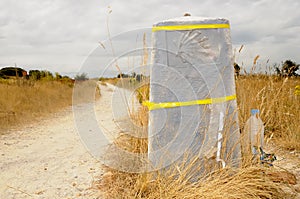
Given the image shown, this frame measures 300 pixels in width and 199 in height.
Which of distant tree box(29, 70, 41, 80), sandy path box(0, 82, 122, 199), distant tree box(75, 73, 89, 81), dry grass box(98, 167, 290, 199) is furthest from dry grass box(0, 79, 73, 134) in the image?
dry grass box(98, 167, 290, 199)

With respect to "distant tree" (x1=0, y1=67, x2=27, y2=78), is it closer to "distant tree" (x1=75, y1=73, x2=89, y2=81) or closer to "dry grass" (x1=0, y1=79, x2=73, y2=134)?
"dry grass" (x1=0, y1=79, x2=73, y2=134)

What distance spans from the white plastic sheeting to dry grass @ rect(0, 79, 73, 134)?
3.95m

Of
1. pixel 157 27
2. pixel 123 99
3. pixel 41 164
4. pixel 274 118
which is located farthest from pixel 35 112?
pixel 157 27

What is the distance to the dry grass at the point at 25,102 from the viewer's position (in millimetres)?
6430

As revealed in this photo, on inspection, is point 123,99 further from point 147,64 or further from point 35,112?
point 35,112

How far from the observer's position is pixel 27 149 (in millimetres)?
4453

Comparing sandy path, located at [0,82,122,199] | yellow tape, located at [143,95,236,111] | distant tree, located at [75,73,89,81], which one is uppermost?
distant tree, located at [75,73,89,81]

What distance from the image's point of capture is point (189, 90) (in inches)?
102

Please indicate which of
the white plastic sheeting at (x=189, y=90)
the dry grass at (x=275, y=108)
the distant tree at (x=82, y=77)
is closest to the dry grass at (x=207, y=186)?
the white plastic sheeting at (x=189, y=90)

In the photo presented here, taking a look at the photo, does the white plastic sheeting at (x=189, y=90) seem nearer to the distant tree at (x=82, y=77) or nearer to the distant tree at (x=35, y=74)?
the distant tree at (x=82, y=77)

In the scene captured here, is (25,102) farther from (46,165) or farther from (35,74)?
(35,74)

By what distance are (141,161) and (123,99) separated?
0.81 metres

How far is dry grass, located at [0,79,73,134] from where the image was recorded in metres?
6.43

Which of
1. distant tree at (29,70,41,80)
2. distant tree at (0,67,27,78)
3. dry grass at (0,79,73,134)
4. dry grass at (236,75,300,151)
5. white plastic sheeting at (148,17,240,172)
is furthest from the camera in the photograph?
distant tree at (29,70,41,80)
